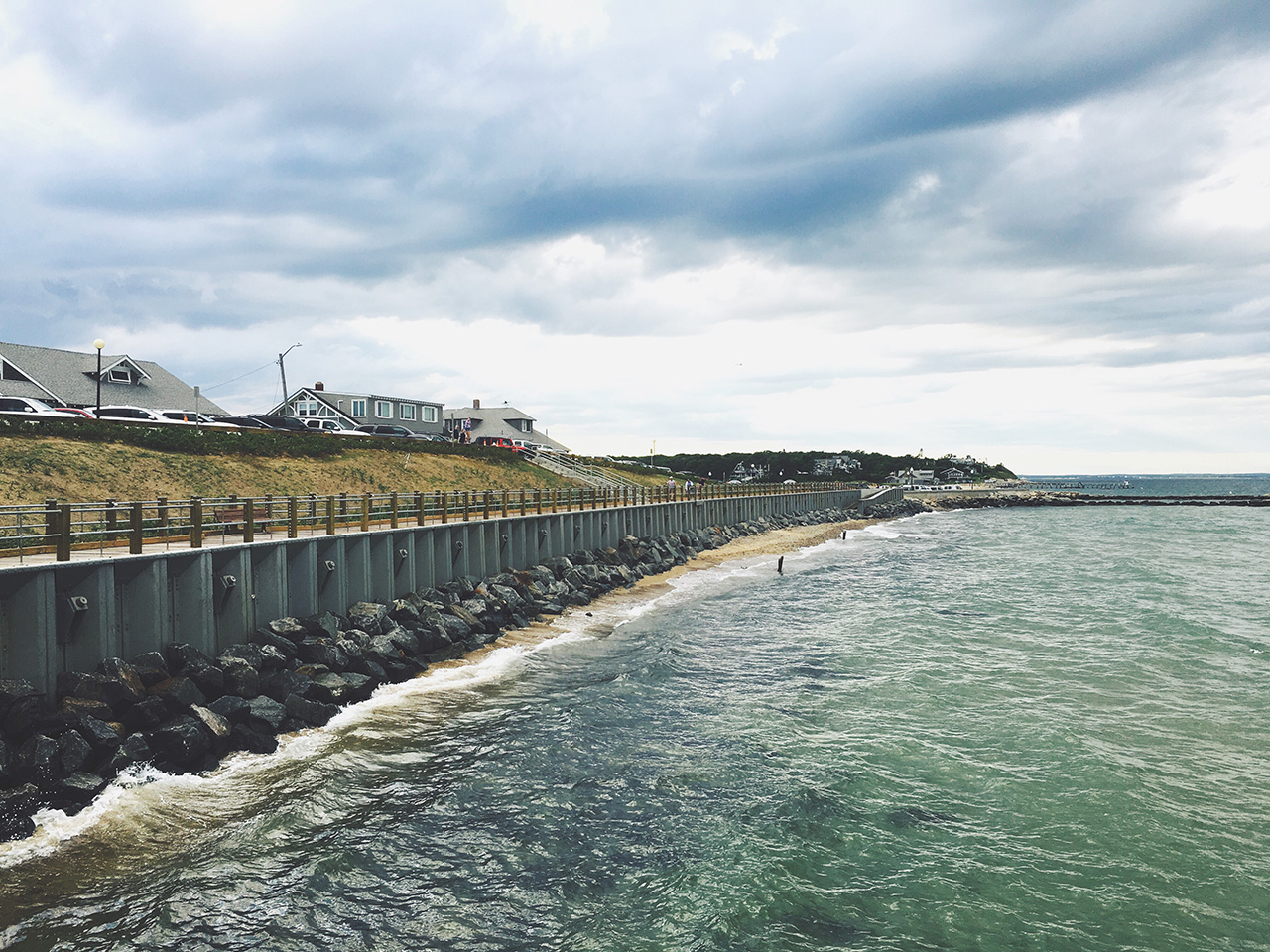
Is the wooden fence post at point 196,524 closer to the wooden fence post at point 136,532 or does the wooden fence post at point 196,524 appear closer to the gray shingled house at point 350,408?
the wooden fence post at point 136,532

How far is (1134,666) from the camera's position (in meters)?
24.2

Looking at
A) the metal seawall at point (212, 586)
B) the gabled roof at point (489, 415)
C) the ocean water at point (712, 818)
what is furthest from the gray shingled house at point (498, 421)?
the ocean water at point (712, 818)

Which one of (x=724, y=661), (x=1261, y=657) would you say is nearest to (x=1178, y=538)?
(x=1261, y=657)

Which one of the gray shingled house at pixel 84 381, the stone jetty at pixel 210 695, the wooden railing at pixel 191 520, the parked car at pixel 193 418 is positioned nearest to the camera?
the stone jetty at pixel 210 695

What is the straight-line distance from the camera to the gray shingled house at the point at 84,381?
5116 cm

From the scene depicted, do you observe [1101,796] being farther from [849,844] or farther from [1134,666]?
[1134,666]

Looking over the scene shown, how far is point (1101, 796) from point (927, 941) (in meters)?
6.39

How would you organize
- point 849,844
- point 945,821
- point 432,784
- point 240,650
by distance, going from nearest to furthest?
point 849,844
point 945,821
point 432,784
point 240,650

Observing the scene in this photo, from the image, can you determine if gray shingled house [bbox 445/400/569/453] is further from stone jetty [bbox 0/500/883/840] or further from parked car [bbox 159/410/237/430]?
stone jetty [bbox 0/500/883/840]

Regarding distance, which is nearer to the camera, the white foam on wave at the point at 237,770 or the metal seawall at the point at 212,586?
the white foam on wave at the point at 237,770

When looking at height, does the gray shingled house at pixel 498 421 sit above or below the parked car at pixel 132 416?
above

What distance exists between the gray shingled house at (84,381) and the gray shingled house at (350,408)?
1116 cm

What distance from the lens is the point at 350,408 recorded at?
74.2m

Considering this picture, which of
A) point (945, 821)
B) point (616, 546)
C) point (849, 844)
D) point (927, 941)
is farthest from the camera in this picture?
point (616, 546)
